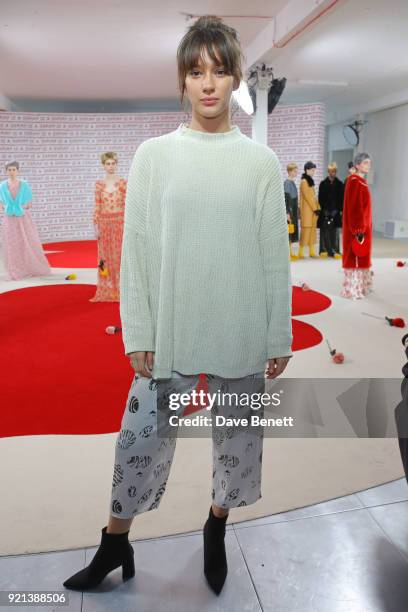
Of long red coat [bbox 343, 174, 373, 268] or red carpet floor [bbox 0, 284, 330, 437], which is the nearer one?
red carpet floor [bbox 0, 284, 330, 437]

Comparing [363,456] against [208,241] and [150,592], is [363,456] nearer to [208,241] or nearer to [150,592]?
[150,592]

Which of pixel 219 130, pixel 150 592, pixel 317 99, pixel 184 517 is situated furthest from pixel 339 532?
pixel 317 99

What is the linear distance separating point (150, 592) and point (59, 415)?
1.41 meters

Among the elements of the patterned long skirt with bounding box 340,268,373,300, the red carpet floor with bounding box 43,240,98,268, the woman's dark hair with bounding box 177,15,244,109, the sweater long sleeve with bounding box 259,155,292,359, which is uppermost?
the woman's dark hair with bounding box 177,15,244,109

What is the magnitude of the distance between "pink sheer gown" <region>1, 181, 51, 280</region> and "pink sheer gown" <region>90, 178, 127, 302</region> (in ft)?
7.04

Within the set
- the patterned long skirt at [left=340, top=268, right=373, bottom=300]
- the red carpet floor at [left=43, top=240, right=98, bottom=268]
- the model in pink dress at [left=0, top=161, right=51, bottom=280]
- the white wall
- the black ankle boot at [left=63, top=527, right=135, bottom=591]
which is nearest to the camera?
the black ankle boot at [left=63, top=527, right=135, bottom=591]

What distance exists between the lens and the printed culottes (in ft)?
4.59

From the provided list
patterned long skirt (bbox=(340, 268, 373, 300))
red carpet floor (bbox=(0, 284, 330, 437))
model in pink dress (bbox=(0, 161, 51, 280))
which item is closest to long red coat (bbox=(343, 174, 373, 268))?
patterned long skirt (bbox=(340, 268, 373, 300))

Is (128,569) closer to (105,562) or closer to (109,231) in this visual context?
(105,562)

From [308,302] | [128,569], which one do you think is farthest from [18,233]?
[128,569]

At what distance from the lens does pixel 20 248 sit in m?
7.29

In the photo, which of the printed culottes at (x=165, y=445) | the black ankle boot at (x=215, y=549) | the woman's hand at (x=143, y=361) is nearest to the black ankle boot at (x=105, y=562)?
the printed culottes at (x=165, y=445)

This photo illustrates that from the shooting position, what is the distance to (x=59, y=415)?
9.22 ft

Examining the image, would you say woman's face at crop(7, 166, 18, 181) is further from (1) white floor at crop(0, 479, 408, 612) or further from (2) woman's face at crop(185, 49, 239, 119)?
(2) woman's face at crop(185, 49, 239, 119)
